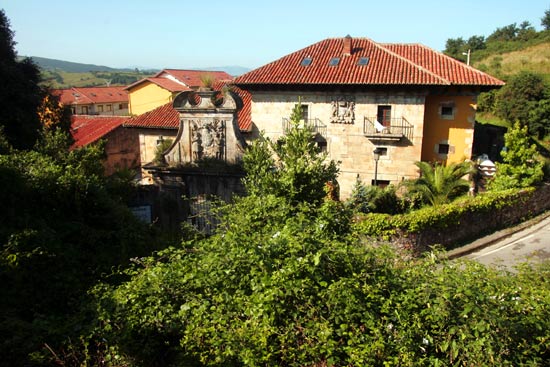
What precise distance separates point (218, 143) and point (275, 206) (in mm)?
5951

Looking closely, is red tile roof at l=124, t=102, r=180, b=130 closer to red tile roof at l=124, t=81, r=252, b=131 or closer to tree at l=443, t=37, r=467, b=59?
red tile roof at l=124, t=81, r=252, b=131

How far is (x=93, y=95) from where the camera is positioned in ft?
204

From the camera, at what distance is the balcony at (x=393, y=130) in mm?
19828

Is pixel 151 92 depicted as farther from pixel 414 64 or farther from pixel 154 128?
pixel 414 64

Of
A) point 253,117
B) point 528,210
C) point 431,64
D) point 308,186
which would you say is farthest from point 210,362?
point 431,64

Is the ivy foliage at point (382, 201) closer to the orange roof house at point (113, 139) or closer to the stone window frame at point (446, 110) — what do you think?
the stone window frame at point (446, 110)

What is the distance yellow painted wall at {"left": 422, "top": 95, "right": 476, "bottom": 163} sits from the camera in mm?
19922

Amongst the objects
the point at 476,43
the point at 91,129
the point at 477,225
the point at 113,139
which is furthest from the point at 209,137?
the point at 476,43

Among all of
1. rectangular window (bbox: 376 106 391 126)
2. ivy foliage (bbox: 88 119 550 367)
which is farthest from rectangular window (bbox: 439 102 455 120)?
ivy foliage (bbox: 88 119 550 367)

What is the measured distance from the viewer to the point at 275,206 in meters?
7.70

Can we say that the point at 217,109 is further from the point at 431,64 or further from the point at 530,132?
the point at 530,132

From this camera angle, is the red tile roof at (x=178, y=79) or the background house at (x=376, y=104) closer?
the background house at (x=376, y=104)

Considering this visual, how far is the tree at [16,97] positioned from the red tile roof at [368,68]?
9.41 meters

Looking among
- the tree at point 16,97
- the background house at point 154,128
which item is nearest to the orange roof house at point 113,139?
the background house at point 154,128
